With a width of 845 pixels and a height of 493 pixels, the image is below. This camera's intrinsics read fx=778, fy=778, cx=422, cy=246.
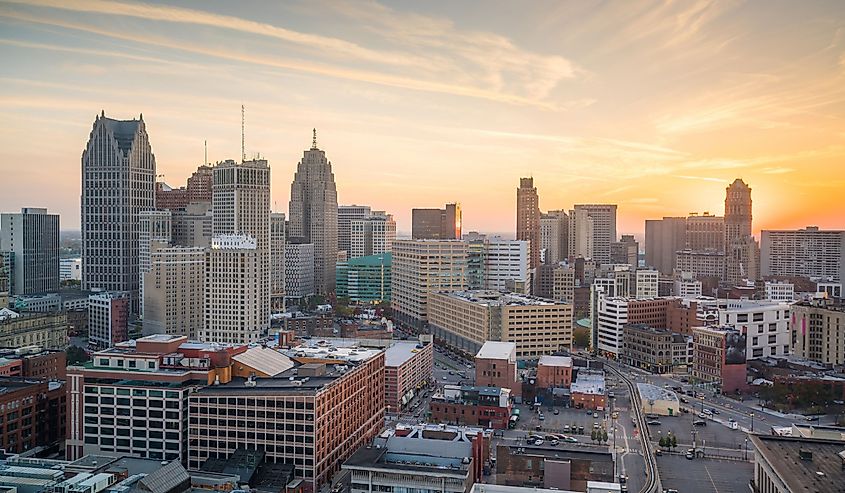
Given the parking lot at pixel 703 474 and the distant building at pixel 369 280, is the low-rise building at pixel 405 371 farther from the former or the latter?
the distant building at pixel 369 280

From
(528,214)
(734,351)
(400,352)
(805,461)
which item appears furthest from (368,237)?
(805,461)

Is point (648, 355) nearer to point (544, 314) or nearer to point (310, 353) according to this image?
point (544, 314)

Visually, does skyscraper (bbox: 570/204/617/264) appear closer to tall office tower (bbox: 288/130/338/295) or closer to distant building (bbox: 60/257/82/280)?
tall office tower (bbox: 288/130/338/295)

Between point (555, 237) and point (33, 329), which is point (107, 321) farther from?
point (555, 237)

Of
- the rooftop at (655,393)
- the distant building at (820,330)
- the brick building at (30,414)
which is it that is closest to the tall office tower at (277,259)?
the rooftop at (655,393)

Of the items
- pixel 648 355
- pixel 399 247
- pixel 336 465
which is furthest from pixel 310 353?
pixel 399 247
